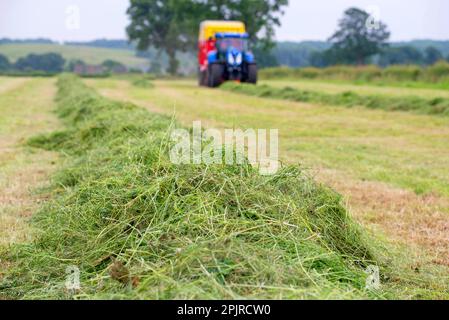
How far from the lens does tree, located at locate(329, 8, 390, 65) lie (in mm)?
75688

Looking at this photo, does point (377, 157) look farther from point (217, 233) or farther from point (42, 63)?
point (42, 63)

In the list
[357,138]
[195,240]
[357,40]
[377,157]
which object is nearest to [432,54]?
[357,40]

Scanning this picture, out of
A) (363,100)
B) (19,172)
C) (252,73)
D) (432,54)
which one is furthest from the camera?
(432,54)

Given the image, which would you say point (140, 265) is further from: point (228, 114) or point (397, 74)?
point (397, 74)

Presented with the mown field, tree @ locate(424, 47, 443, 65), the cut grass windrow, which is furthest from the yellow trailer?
tree @ locate(424, 47, 443, 65)

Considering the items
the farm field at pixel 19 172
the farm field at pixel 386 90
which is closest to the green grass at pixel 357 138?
the farm field at pixel 19 172

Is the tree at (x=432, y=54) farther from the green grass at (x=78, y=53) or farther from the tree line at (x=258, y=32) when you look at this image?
the green grass at (x=78, y=53)

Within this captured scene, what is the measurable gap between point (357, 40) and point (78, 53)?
1775 inches

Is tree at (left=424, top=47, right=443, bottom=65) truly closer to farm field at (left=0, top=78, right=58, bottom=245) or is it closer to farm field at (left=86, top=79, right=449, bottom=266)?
farm field at (left=86, top=79, right=449, bottom=266)

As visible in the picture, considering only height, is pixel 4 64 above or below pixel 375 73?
below

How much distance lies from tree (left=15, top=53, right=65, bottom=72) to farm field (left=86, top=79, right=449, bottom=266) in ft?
215

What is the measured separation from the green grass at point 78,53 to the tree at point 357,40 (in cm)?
3105

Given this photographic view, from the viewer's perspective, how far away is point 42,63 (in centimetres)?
7925

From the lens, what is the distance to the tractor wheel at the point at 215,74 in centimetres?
2827
